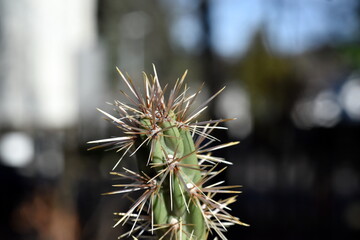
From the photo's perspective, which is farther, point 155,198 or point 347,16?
point 347,16

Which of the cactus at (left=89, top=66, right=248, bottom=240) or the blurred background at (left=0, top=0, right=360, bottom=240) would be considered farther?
the blurred background at (left=0, top=0, right=360, bottom=240)

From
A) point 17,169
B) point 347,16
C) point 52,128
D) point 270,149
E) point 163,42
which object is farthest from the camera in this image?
point 163,42

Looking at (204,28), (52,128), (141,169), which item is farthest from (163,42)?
(141,169)

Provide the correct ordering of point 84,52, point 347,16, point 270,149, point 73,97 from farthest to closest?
point 73,97, point 270,149, point 347,16, point 84,52

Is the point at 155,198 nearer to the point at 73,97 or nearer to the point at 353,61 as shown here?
the point at 353,61

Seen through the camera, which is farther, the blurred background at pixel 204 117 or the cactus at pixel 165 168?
the blurred background at pixel 204 117

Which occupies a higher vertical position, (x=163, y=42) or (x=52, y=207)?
(x=163, y=42)

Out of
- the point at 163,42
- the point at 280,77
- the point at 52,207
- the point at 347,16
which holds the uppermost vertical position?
the point at 163,42

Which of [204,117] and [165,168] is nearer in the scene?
[165,168]
